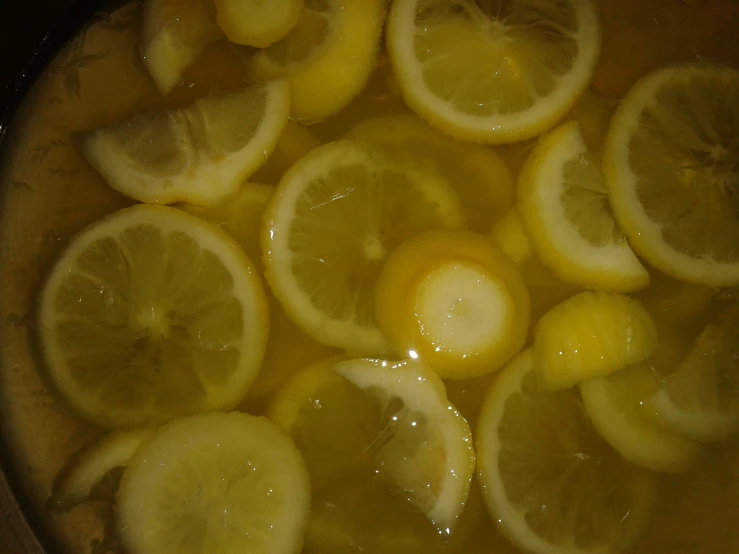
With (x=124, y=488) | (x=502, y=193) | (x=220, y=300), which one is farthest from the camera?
(x=502, y=193)

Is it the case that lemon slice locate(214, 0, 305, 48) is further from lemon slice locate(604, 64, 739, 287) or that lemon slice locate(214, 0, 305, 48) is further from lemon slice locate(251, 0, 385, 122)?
lemon slice locate(604, 64, 739, 287)

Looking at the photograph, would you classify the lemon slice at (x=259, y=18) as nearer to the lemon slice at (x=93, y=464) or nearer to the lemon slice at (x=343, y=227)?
the lemon slice at (x=343, y=227)

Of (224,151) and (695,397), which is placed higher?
(224,151)

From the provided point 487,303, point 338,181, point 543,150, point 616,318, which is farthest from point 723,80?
point 338,181

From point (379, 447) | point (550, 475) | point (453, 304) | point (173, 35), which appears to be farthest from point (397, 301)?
point (173, 35)

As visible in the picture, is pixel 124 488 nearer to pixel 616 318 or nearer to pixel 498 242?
pixel 498 242

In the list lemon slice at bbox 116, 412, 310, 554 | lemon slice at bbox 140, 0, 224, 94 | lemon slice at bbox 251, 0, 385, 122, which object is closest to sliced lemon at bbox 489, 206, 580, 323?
lemon slice at bbox 251, 0, 385, 122
